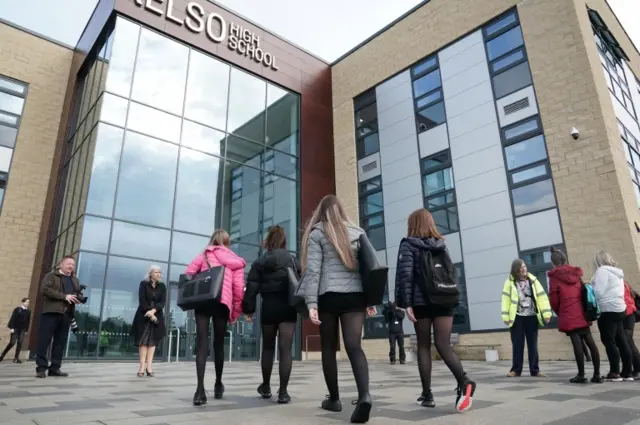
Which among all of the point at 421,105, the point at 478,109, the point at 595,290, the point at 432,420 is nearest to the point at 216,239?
the point at 432,420

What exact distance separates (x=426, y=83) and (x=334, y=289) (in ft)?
43.6

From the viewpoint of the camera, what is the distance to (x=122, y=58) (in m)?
13.2

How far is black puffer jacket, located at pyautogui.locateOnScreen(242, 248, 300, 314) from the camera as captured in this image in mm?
3908

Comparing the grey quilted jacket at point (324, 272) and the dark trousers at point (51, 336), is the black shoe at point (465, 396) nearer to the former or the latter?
the grey quilted jacket at point (324, 272)

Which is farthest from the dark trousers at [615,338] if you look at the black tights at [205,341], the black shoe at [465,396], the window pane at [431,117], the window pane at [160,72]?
the window pane at [160,72]

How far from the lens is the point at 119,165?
12.5 meters

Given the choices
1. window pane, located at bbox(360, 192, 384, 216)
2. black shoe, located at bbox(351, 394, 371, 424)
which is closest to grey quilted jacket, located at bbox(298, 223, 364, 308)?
black shoe, located at bbox(351, 394, 371, 424)

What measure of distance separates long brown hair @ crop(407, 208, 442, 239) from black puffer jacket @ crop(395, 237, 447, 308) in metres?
0.06

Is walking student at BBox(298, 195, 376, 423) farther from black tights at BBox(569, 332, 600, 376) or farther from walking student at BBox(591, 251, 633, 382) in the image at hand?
walking student at BBox(591, 251, 633, 382)

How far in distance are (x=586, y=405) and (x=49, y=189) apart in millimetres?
15421

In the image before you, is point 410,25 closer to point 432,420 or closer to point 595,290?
point 595,290

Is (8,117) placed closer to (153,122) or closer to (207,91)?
(153,122)

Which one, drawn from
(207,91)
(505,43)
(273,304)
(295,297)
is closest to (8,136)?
(207,91)

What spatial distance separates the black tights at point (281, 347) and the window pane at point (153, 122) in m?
10.9
